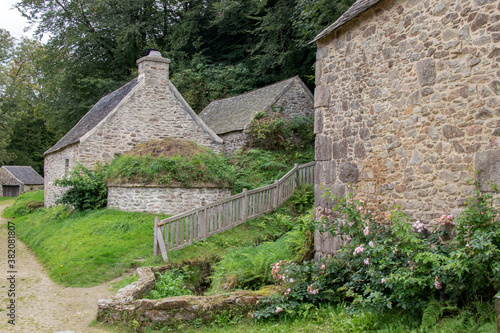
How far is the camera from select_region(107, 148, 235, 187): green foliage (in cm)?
1367

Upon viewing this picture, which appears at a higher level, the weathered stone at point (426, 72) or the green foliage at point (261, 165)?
the weathered stone at point (426, 72)

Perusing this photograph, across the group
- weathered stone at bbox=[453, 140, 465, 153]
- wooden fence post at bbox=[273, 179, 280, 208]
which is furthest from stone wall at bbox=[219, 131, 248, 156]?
weathered stone at bbox=[453, 140, 465, 153]

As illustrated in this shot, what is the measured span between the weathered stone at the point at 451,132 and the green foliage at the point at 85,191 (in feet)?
40.5

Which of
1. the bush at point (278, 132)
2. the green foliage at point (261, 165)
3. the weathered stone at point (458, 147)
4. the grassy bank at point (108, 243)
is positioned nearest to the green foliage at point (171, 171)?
the green foliage at point (261, 165)

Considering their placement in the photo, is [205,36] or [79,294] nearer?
[79,294]

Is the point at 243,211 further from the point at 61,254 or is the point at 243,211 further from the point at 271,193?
the point at 61,254

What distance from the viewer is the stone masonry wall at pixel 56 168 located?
16781mm

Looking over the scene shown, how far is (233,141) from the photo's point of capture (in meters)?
18.5

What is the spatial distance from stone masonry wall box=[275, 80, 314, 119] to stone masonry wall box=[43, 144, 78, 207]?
9.08 m

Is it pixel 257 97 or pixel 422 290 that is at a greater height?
pixel 257 97

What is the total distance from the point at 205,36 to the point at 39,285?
25.9 m

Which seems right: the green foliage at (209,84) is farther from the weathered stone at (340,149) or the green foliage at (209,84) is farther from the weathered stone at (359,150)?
the weathered stone at (359,150)

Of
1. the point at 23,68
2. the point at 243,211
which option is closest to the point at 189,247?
the point at 243,211

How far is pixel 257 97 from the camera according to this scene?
19938mm
